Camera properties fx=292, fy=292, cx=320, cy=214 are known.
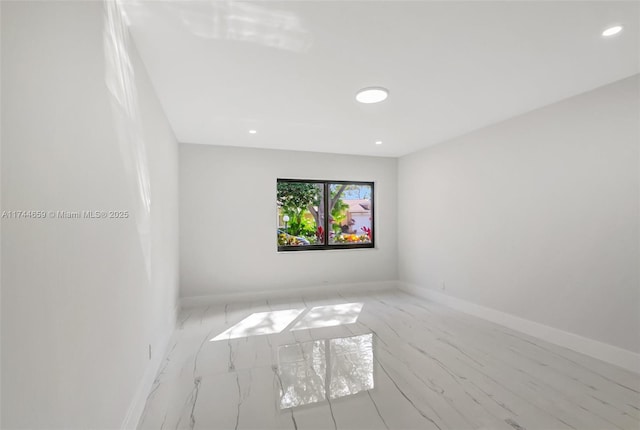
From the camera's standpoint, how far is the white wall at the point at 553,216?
2.45m

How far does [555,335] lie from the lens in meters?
2.91

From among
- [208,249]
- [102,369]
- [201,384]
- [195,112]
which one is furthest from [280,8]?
[208,249]

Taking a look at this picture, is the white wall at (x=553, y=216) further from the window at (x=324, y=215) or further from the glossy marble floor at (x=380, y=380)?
the window at (x=324, y=215)

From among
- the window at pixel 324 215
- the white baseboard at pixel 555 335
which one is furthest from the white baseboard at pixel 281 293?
the white baseboard at pixel 555 335

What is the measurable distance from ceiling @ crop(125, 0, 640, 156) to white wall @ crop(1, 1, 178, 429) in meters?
0.57

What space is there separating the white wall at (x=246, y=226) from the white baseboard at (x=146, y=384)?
144cm

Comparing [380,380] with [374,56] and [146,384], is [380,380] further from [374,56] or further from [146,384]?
[374,56]

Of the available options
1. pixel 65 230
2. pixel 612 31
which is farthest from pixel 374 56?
pixel 65 230

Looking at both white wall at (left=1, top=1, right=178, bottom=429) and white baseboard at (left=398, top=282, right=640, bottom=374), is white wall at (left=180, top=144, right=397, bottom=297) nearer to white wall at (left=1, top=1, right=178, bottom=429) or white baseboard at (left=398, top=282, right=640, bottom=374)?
white baseboard at (left=398, top=282, right=640, bottom=374)

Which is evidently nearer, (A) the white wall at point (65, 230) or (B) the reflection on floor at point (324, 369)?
(A) the white wall at point (65, 230)

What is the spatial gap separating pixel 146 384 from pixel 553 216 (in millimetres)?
3876

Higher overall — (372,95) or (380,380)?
(372,95)

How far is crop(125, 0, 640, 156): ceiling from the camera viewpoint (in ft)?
5.39

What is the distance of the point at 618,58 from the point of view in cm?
213
